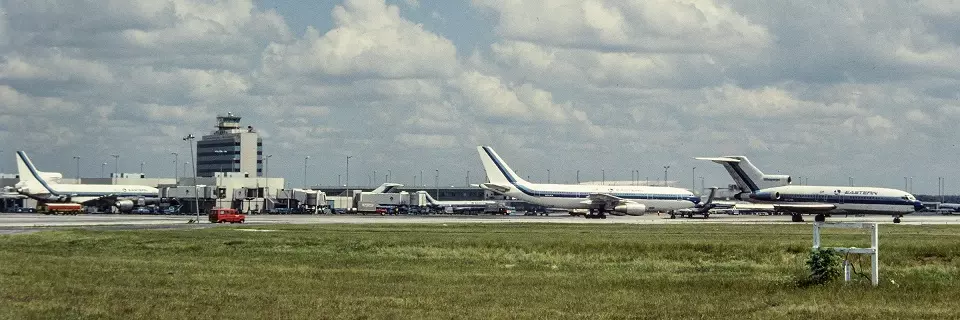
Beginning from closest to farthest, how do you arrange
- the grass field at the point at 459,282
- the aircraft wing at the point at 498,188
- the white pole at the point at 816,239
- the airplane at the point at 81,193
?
the grass field at the point at 459,282, the white pole at the point at 816,239, the aircraft wing at the point at 498,188, the airplane at the point at 81,193

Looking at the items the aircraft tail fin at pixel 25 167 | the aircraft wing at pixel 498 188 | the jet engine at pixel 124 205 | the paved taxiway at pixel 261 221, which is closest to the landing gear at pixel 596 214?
the paved taxiway at pixel 261 221

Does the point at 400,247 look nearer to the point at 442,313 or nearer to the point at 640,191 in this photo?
the point at 442,313

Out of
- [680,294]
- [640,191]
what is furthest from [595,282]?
[640,191]

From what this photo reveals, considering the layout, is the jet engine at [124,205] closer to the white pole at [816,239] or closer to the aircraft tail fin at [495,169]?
the aircraft tail fin at [495,169]

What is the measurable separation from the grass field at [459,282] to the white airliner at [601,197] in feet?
280

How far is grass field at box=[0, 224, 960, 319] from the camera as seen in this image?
Result: 25.3m

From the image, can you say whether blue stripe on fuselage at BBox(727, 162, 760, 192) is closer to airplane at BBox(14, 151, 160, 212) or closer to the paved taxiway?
the paved taxiway

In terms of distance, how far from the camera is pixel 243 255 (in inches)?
1823

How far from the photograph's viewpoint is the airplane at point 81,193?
6973 inches

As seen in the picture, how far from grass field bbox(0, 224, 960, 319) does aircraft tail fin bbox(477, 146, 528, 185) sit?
319ft

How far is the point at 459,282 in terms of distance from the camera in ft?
109

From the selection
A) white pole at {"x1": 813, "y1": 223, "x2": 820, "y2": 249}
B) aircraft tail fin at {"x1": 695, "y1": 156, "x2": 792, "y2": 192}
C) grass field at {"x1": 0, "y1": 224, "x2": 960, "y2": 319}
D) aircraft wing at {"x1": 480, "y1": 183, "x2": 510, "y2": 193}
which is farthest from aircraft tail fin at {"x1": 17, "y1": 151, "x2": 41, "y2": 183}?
white pole at {"x1": 813, "y1": 223, "x2": 820, "y2": 249}

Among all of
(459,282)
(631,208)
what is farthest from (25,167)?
(459,282)

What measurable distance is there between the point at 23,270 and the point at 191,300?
453 inches
